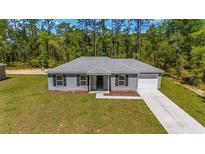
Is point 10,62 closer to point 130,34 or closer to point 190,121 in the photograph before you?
point 130,34

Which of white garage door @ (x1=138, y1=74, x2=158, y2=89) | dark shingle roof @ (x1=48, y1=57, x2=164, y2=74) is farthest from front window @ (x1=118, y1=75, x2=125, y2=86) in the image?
white garage door @ (x1=138, y1=74, x2=158, y2=89)

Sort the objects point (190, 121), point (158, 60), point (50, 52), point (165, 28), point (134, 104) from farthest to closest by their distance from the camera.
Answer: point (50, 52), point (165, 28), point (158, 60), point (134, 104), point (190, 121)

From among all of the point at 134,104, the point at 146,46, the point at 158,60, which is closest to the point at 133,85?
the point at 134,104

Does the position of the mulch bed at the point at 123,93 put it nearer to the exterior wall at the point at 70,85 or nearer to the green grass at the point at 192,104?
the exterior wall at the point at 70,85

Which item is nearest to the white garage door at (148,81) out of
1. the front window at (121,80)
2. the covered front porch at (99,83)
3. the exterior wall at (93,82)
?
the front window at (121,80)

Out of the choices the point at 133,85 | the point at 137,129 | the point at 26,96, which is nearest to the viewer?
the point at 137,129

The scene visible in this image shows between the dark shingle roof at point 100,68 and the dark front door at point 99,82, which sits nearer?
the dark shingle roof at point 100,68
